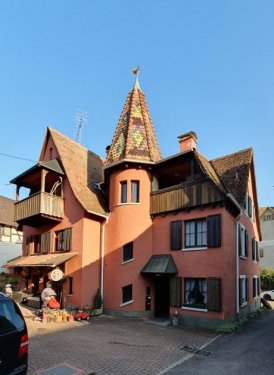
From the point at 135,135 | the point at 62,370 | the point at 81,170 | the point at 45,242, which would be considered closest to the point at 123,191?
the point at 135,135

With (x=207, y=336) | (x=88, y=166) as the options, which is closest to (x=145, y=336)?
(x=207, y=336)

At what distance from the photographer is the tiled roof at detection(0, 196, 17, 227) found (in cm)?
3588

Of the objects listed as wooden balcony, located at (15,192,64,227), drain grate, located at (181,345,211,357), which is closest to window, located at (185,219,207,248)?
drain grate, located at (181,345,211,357)

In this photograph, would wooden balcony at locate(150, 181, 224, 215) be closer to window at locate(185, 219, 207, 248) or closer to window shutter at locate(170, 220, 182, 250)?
window shutter at locate(170, 220, 182, 250)

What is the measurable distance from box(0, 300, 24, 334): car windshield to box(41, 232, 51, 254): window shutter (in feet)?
48.8

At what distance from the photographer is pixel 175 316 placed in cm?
1658

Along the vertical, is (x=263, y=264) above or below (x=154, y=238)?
below

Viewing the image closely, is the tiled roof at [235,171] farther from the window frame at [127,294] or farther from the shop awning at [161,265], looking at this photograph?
the window frame at [127,294]

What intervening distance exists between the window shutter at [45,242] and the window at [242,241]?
1132cm

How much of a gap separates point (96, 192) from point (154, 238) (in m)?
5.02

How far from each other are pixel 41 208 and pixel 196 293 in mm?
9669

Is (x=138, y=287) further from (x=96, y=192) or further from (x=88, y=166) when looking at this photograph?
(x=88, y=166)

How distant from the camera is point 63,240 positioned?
2012 cm

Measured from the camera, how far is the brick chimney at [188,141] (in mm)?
20328
